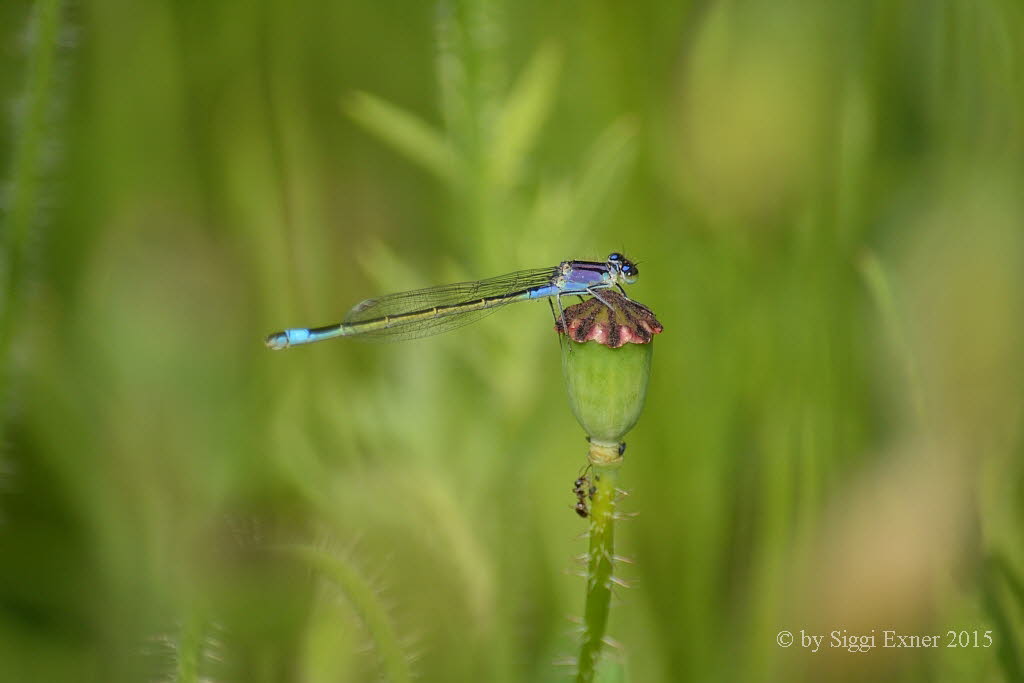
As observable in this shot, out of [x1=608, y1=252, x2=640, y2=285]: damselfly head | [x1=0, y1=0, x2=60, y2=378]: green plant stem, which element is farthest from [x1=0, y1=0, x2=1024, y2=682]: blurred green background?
[x1=608, y1=252, x2=640, y2=285]: damselfly head

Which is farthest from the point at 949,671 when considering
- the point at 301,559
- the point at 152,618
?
the point at 152,618

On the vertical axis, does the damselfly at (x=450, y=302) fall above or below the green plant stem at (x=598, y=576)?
above

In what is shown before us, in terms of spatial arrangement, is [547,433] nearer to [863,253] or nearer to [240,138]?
[863,253]

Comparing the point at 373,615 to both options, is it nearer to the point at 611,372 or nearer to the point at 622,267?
the point at 611,372

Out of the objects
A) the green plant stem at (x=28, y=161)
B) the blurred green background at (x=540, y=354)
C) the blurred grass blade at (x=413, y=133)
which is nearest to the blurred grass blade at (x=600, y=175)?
the blurred green background at (x=540, y=354)

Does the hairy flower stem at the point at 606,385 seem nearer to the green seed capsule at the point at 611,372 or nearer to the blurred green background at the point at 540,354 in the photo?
the green seed capsule at the point at 611,372

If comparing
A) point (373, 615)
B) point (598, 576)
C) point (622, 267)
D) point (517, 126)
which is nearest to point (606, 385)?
point (598, 576)
